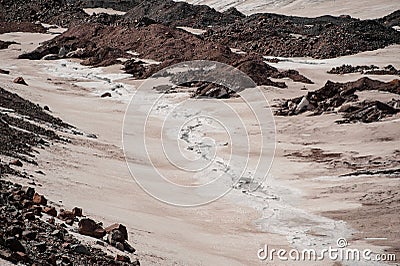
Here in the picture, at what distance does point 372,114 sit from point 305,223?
7320mm

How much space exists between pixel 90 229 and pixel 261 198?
5.11m

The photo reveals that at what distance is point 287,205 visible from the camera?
10477 mm

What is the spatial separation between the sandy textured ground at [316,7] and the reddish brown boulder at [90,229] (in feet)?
146

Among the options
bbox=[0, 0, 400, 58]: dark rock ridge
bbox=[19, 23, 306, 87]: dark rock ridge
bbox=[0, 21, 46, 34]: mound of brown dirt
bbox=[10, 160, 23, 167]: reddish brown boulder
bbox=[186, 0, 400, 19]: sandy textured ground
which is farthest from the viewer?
bbox=[186, 0, 400, 19]: sandy textured ground

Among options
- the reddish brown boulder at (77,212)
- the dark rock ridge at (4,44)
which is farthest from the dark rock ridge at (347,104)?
the dark rock ridge at (4,44)

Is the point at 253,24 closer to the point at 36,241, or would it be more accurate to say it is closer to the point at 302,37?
the point at 302,37

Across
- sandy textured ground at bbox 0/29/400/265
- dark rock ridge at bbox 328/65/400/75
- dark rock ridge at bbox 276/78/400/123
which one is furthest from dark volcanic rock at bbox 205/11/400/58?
sandy textured ground at bbox 0/29/400/265

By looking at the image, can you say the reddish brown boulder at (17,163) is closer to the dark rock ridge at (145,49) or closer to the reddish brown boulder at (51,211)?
the reddish brown boulder at (51,211)

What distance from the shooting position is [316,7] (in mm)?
53688

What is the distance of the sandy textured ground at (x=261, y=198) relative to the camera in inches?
309

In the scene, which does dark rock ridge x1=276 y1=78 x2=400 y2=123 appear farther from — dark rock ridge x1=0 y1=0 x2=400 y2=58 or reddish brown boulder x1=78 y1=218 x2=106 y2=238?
dark rock ridge x1=0 y1=0 x2=400 y2=58

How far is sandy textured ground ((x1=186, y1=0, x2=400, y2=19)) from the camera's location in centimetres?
4916

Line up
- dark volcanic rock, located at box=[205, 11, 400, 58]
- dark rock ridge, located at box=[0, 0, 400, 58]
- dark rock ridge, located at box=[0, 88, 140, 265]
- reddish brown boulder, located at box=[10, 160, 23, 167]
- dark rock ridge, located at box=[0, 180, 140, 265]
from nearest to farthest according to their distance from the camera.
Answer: dark rock ridge, located at box=[0, 180, 140, 265]
dark rock ridge, located at box=[0, 88, 140, 265]
reddish brown boulder, located at box=[10, 160, 23, 167]
dark volcanic rock, located at box=[205, 11, 400, 58]
dark rock ridge, located at box=[0, 0, 400, 58]

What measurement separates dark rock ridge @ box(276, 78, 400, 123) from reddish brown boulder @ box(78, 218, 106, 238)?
419 inches
